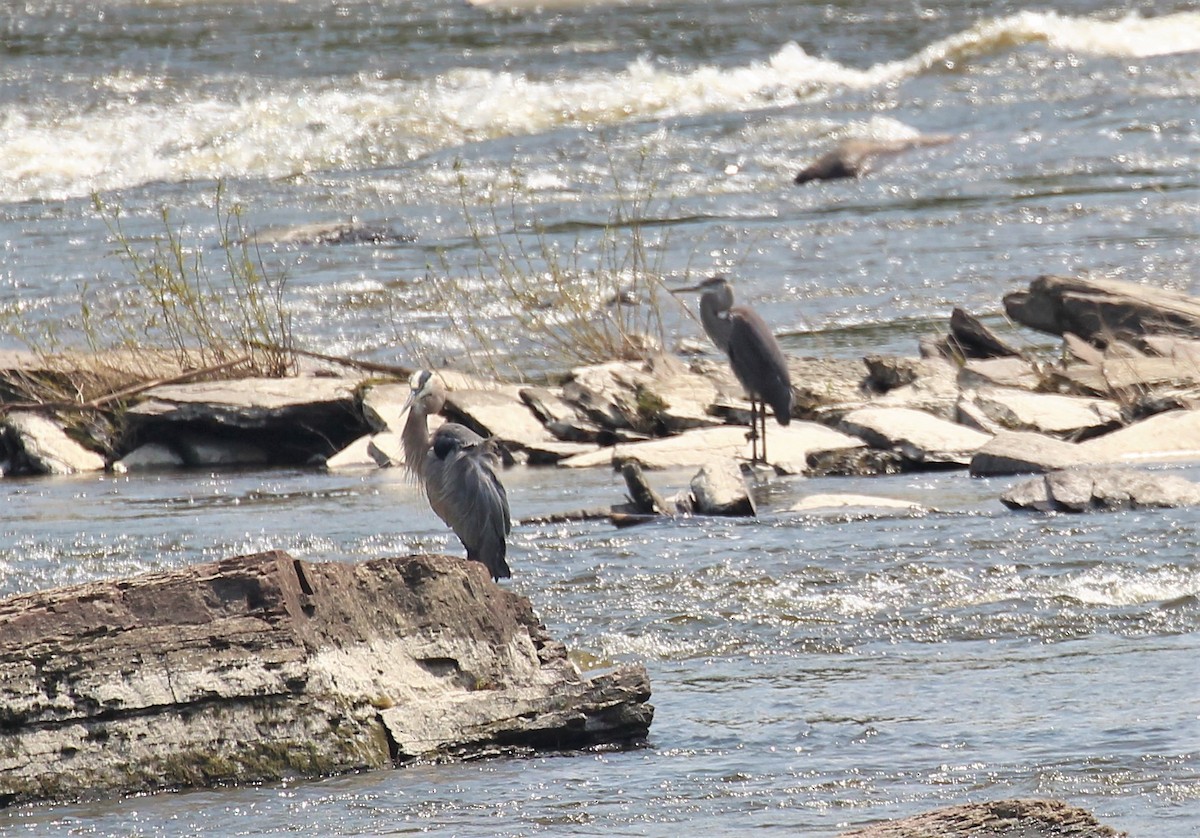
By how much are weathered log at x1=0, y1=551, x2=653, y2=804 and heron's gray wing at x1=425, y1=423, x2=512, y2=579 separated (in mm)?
1883

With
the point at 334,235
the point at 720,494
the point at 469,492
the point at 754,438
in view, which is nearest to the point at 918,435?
the point at 754,438

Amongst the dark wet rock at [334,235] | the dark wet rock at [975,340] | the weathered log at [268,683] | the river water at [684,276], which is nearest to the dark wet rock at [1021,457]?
the river water at [684,276]

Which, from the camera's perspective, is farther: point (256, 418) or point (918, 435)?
point (256, 418)

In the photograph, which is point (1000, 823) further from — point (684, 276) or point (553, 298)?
point (684, 276)

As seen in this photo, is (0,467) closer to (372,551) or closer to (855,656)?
(372,551)

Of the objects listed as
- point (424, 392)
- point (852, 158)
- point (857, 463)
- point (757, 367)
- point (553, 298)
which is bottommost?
point (857, 463)

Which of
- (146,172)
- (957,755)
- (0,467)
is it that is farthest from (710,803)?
(146,172)

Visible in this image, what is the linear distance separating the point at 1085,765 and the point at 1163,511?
9.74 feet

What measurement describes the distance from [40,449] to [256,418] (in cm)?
114

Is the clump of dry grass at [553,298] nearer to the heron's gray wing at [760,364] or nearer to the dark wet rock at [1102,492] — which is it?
the heron's gray wing at [760,364]

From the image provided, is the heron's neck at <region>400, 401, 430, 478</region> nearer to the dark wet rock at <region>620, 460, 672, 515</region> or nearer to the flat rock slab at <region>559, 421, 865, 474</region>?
the dark wet rock at <region>620, 460, 672, 515</region>

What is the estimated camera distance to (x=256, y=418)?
32.3 feet

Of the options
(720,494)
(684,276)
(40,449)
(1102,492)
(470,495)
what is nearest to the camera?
(470,495)

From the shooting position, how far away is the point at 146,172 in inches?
874
